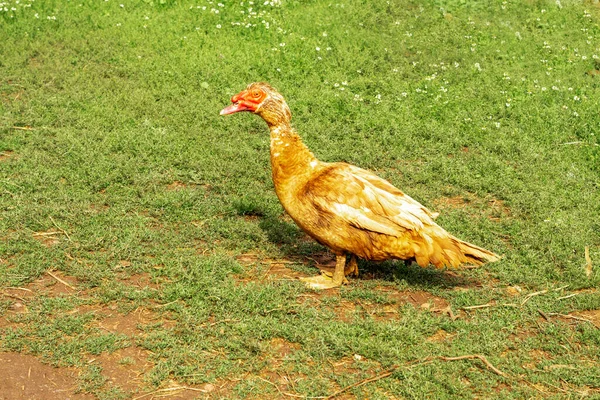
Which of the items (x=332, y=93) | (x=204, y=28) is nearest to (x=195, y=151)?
(x=332, y=93)

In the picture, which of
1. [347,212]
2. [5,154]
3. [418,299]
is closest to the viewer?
[347,212]

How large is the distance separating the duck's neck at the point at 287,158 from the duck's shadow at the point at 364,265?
92cm

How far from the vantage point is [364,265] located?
277 inches

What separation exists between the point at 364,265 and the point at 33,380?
3.05m

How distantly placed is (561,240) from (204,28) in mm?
6550

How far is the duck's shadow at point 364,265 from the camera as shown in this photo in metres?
6.75

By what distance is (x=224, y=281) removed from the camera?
6.50 m

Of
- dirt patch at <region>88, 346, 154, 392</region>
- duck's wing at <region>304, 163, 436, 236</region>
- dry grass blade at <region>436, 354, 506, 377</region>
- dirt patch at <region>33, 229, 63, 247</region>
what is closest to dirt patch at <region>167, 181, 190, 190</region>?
dirt patch at <region>33, 229, 63, 247</region>

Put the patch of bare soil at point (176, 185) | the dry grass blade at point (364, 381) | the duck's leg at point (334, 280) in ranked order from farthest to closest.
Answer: the patch of bare soil at point (176, 185), the duck's leg at point (334, 280), the dry grass blade at point (364, 381)

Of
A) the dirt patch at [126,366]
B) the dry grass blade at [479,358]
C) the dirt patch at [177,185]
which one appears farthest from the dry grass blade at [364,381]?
the dirt patch at [177,185]

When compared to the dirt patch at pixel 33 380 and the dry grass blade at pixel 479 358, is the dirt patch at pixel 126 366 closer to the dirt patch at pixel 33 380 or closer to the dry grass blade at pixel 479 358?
the dirt patch at pixel 33 380

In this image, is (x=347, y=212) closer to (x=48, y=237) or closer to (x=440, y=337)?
(x=440, y=337)

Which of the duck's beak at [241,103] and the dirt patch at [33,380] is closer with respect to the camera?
the dirt patch at [33,380]

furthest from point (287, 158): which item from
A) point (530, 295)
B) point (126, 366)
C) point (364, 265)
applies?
point (530, 295)
